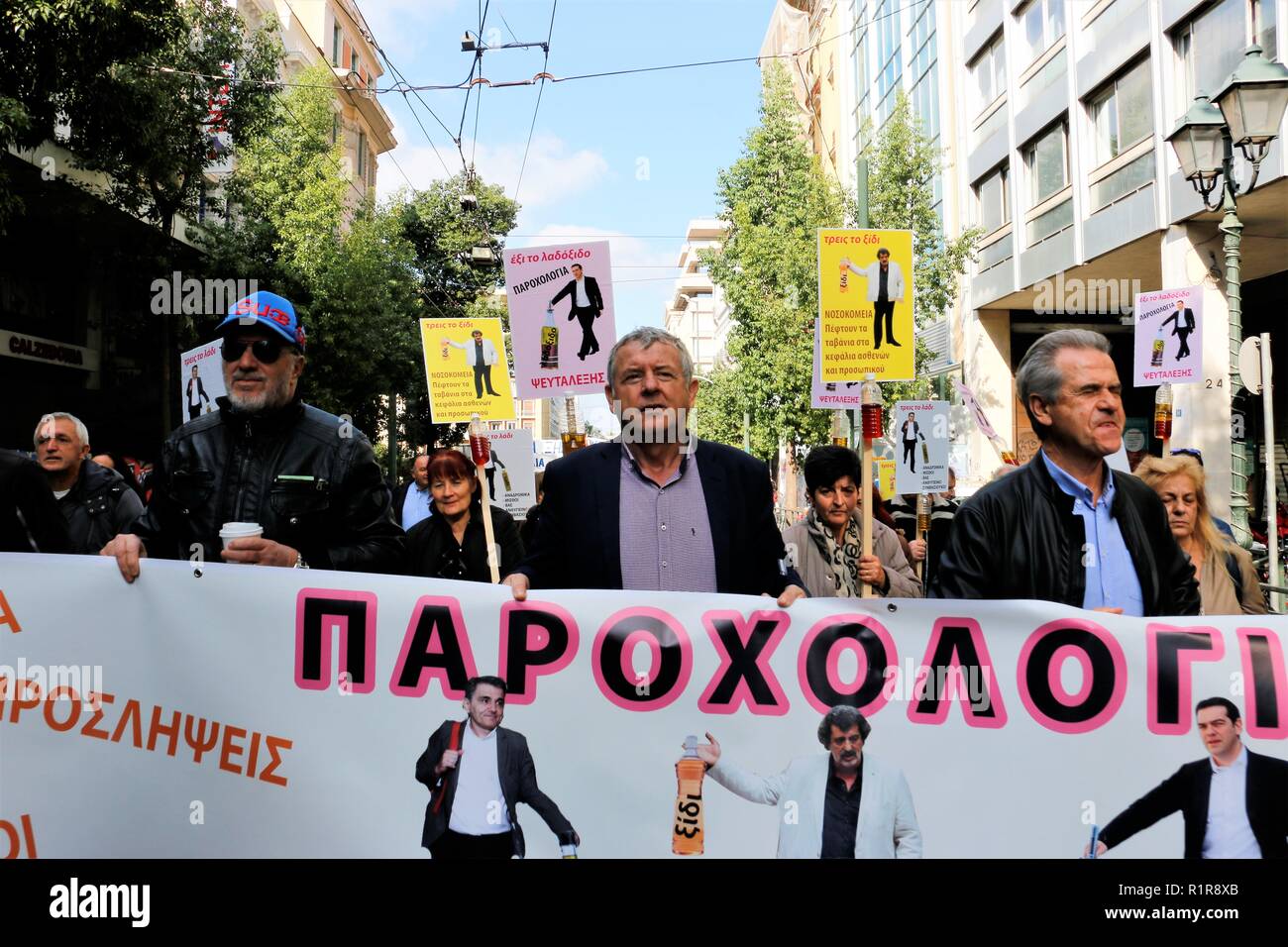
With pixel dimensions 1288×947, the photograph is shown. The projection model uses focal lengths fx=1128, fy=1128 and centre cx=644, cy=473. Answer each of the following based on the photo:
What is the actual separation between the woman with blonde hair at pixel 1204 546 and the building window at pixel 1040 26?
2126cm

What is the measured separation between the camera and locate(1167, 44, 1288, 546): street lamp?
8.46 m

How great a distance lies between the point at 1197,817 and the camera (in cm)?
288

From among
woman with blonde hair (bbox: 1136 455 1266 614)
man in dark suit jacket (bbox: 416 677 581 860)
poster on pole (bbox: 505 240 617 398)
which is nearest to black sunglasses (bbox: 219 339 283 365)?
man in dark suit jacket (bbox: 416 677 581 860)

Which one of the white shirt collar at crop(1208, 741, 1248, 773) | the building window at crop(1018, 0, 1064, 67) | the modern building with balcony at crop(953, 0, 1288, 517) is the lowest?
the white shirt collar at crop(1208, 741, 1248, 773)

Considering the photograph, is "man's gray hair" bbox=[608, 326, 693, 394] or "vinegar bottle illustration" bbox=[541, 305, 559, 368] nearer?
"man's gray hair" bbox=[608, 326, 693, 394]

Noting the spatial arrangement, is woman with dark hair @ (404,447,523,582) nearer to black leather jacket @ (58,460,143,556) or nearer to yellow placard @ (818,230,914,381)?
black leather jacket @ (58,460,143,556)

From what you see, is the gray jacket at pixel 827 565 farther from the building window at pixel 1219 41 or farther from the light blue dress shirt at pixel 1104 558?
the building window at pixel 1219 41

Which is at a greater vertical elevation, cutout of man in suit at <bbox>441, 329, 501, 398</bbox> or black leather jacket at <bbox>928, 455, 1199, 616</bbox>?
cutout of man in suit at <bbox>441, 329, 501, 398</bbox>

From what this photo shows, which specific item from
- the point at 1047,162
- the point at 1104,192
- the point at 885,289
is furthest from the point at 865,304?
the point at 1047,162

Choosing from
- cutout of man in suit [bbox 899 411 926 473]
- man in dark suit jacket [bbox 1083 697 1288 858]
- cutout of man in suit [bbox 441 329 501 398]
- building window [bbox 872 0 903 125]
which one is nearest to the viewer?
man in dark suit jacket [bbox 1083 697 1288 858]

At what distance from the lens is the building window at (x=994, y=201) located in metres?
26.7

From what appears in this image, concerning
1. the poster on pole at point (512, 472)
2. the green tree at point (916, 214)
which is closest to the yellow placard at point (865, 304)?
the poster on pole at point (512, 472)

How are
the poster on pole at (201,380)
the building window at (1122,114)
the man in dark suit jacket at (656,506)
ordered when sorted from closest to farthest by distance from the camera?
the man in dark suit jacket at (656,506), the poster on pole at (201,380), the building window at (1122,114)
